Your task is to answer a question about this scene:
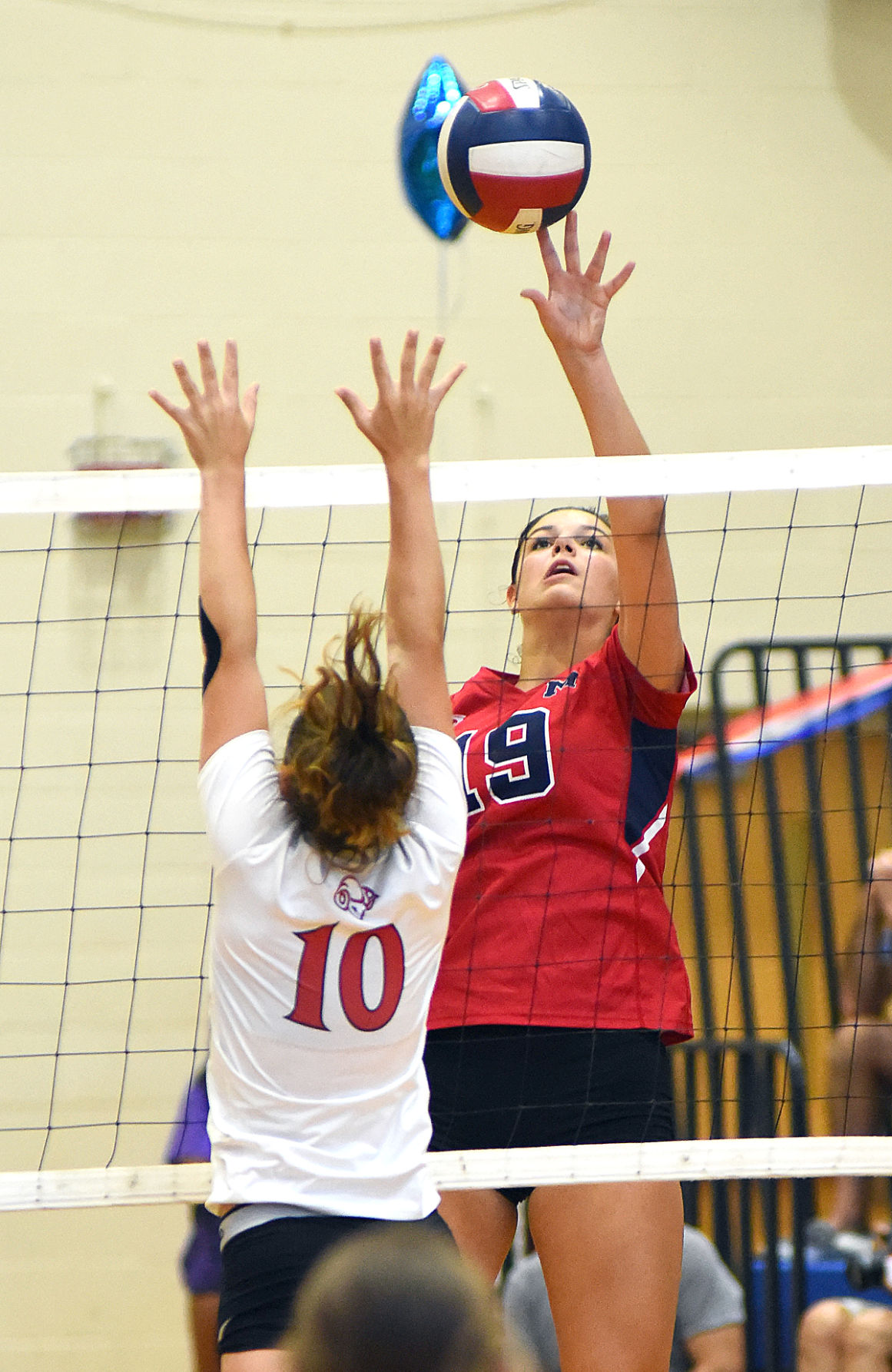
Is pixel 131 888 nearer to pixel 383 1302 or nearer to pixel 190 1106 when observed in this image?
pixel 190 1106

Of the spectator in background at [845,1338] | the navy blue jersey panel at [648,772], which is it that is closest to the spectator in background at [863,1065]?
the spectator in background at [845,1338]

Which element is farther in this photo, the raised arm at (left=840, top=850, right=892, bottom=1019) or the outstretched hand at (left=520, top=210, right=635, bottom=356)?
the raised arm at (left=840, top=850, right=892, bottom=1019)

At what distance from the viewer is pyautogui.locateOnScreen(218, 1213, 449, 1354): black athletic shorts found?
1.78 m

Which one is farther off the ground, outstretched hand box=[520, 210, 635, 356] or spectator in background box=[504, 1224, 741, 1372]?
outstretched hand box=[520, 210, 635, 356]

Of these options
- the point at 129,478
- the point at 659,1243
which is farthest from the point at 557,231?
the point at 659,1243

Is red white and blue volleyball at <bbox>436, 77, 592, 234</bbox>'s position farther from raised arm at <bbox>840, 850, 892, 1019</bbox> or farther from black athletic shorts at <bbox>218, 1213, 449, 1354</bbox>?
raised arm at <bbox>840, 850, 892, 1019</bbox>

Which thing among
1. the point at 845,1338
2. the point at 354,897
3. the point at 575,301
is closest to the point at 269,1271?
the point at 354,897

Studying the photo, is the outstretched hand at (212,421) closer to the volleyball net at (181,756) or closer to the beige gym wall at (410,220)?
the volleyball net at (181,756)

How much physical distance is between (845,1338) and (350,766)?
8.01 feet

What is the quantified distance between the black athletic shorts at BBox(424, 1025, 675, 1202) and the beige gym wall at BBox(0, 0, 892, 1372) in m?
3.40

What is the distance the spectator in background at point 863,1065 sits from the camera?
4078mm

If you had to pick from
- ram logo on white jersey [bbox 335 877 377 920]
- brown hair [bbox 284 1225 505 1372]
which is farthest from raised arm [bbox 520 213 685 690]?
brown hair [bbox 284 1225 505 1372]

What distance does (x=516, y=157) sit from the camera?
2.88 m

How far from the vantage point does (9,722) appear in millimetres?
5355
